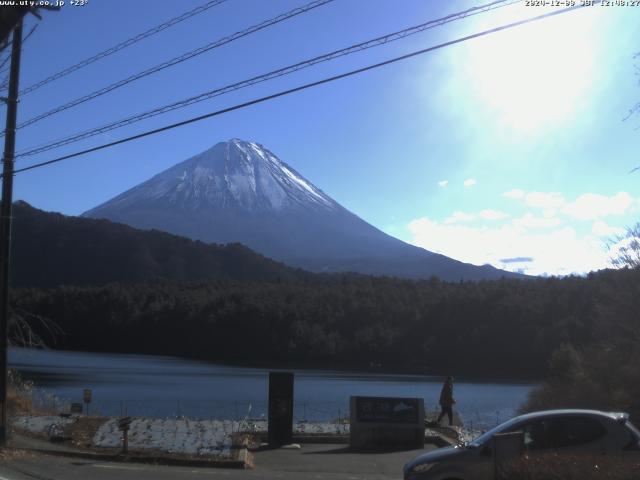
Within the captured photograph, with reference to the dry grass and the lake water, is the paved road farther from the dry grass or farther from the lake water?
the lake water

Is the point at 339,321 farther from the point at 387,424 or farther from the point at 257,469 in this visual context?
the point at 257,469

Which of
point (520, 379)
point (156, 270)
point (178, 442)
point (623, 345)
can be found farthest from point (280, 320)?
point (178, 442)

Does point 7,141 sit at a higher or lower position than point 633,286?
higher

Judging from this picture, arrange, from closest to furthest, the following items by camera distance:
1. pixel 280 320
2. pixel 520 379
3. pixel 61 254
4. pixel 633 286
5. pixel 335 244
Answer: pixel 633 286
pixel 520 379
pixel 280 320
pixel 61 254
pixel 335 244

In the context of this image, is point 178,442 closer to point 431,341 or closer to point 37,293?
point 431,341

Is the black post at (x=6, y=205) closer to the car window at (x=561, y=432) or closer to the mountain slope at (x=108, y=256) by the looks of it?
the car window at (x=561, y=432)

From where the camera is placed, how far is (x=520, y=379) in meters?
68.9

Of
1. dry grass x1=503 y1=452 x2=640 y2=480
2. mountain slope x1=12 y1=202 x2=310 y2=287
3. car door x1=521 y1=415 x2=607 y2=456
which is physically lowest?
dry grass x1=503 y1=452 x2=640 y2=480

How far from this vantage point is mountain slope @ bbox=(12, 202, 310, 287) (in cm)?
13838

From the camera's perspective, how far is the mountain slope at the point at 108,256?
138375mm

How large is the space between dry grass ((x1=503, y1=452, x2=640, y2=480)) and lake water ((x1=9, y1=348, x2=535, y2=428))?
17.5 m

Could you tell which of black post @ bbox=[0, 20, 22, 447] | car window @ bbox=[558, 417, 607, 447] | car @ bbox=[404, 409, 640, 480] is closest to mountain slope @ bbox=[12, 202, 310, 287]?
black post @ bbox=[0, 20, 22, 447]

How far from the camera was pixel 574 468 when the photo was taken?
7.60 metres

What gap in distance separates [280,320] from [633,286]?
7522 centimetres
